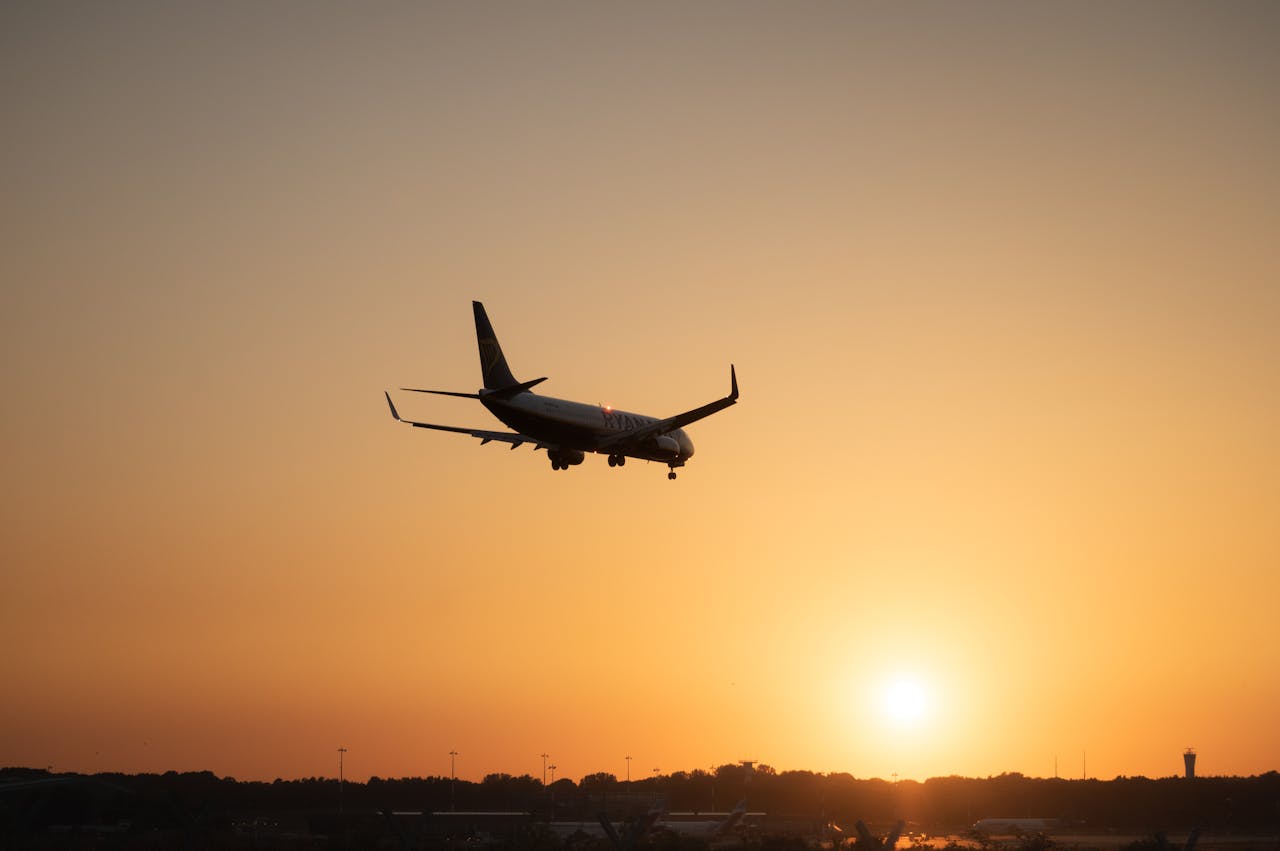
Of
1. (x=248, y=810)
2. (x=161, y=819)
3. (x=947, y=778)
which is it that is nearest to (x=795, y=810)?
(x=947, y=778)

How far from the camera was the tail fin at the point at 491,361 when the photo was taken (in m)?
72.9

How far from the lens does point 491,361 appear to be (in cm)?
7331

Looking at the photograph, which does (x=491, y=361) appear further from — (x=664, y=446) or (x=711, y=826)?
(x=711, y=826)

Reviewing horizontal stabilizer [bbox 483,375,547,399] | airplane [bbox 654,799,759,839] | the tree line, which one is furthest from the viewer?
the tree line

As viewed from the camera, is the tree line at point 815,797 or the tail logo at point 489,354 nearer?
the tail logo at point 489,354

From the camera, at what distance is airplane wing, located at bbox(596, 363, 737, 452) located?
234ft

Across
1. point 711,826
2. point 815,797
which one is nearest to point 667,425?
point 711,826

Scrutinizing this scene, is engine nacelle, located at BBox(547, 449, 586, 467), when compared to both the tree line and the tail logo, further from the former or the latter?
the tree line

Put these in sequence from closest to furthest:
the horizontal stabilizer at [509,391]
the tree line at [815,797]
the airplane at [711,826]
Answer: the horizontal stabilizer at [509,391] < the airplane at [711,826] < the tree line at [815,797]

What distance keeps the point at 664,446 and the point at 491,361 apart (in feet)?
36.8

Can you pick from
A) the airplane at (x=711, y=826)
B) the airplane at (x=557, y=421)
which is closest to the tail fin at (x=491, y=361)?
the airplane at (x=557, y=421)

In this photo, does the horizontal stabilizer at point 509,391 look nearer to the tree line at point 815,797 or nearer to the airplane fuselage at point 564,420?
the airplane fuselage at point 564,420

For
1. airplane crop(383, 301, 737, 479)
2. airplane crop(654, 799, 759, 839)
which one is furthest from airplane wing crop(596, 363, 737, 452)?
airplane crop(654, 799, 759, 839)

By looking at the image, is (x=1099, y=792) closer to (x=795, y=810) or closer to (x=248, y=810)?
(x=795, y=810)
